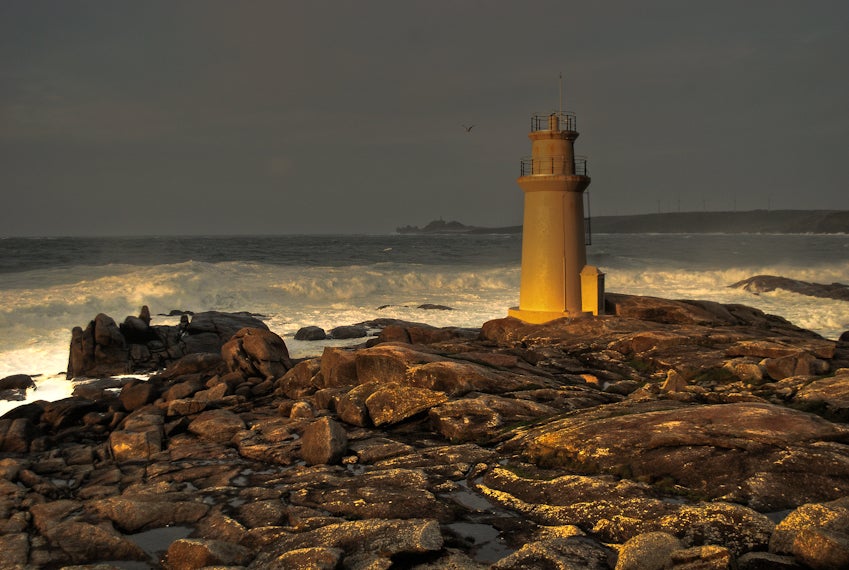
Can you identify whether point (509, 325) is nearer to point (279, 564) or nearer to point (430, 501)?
point (430, 501)

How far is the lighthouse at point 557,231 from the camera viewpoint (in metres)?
22.9

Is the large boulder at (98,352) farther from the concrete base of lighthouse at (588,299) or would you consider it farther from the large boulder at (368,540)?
the large boulder at (368,540)

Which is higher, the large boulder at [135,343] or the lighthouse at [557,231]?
the lighthouse at [557,231]

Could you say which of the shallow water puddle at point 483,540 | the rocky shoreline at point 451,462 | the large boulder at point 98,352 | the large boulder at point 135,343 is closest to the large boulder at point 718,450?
the rocky shoreline at point 451,462

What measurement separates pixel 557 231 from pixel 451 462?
1356cm

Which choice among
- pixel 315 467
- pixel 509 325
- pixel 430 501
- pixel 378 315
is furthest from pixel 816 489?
pixel 378 315

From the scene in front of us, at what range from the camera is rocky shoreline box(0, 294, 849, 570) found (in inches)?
298

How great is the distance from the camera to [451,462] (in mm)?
10773

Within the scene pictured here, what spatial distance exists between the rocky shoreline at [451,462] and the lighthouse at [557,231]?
14.1 feet

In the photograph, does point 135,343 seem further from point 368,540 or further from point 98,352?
point 368,540

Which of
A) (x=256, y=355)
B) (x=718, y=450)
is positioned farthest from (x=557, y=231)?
(x=718, y=450)

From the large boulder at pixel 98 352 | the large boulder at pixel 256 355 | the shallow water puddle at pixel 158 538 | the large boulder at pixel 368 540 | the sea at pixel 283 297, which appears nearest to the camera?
the large boulder at pixel 368 540

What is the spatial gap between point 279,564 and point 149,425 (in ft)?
25.4

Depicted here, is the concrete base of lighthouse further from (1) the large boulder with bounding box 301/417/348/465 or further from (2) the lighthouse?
(1) the large boulder with bounding box 301/417/348/465
